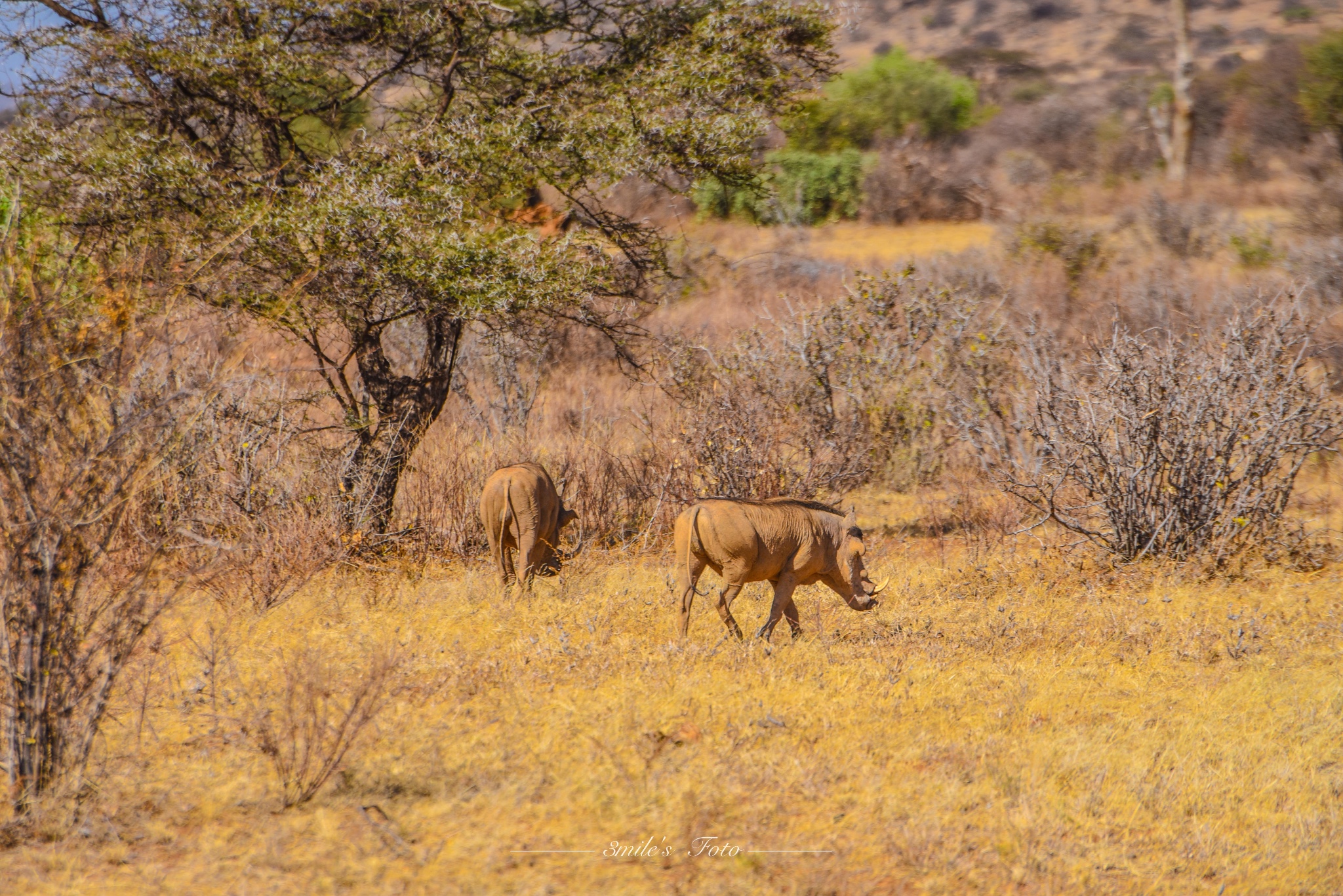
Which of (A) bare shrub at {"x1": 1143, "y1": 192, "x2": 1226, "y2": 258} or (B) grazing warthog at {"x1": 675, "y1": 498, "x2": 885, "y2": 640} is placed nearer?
(B) grazing warthog at {"x1": 675, "y1": 498, "x2": 885, "y2": 640}

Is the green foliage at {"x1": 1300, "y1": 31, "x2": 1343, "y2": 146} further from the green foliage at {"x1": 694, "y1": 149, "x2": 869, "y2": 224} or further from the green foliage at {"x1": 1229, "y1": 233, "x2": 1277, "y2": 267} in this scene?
the green foliage at {"x1": 694, "y1": 149, "x2": 869, "y2": 224}

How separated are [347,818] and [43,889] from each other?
4.25ft

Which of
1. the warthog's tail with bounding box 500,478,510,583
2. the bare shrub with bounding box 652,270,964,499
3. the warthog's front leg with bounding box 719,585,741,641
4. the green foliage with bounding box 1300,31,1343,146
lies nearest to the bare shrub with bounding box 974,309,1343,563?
the bare shrub with bounding box 652,270,964,499

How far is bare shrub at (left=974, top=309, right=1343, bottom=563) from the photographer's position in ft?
33.2

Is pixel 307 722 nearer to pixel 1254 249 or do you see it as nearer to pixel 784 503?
pixel 784 503

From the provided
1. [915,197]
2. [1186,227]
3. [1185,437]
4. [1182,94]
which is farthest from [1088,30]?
[1185,437]

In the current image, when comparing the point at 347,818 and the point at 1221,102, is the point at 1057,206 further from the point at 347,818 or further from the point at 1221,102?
the point at 347,818

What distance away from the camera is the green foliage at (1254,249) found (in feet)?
69.8

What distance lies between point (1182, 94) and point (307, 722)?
1251 inches

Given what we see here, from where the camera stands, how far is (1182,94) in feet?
102

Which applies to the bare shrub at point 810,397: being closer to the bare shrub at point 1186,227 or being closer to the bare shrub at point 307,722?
the bare shrub at point 307,722

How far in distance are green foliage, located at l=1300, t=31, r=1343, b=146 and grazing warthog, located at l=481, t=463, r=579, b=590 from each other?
31.2 m

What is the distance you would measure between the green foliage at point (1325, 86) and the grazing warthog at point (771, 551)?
3087cm

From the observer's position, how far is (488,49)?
11.0m
